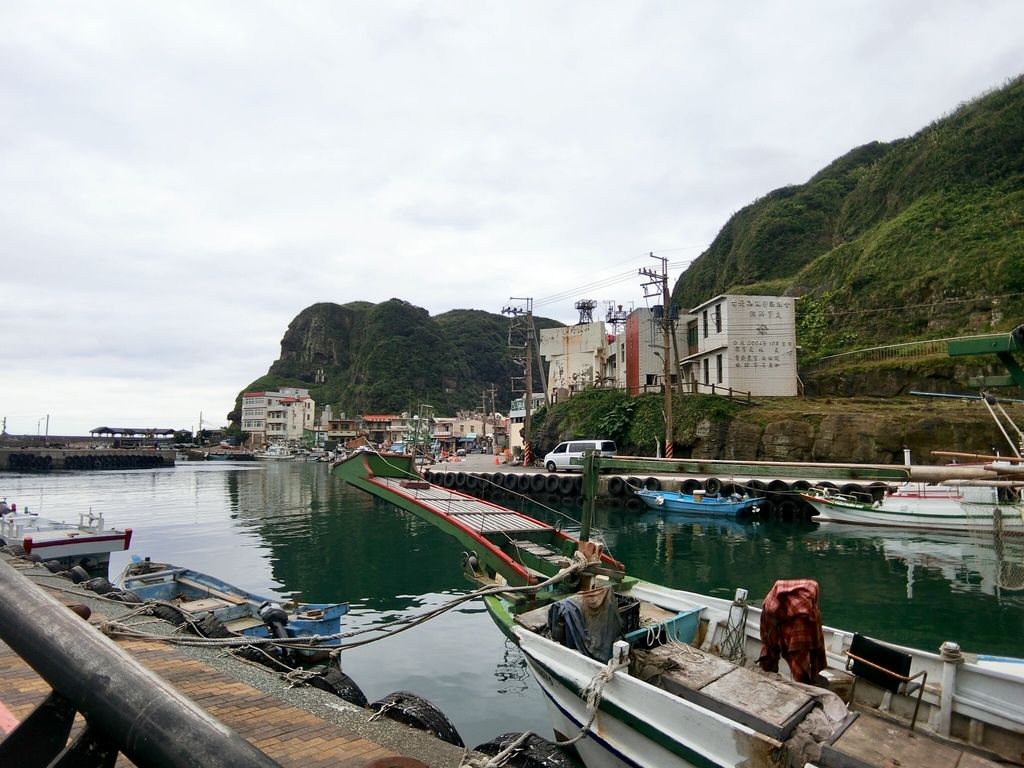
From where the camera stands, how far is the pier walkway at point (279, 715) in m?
5.32

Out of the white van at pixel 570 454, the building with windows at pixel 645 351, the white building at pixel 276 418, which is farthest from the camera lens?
the white building at pixel 276 418

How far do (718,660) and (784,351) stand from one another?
37.6 m

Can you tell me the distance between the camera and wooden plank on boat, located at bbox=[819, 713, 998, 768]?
4934mm

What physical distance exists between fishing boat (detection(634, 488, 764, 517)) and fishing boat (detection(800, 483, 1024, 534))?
2.74 m

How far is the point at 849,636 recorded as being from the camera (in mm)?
7203

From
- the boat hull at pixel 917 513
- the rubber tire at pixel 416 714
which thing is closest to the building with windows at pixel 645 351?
the boat hull at pixel 917 513

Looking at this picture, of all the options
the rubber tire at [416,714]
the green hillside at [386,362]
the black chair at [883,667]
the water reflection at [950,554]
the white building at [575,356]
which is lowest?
the water reflection at [950,554]

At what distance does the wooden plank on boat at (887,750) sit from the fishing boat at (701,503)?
23.5m


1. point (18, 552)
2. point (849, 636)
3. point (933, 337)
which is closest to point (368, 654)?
point (849, 636)

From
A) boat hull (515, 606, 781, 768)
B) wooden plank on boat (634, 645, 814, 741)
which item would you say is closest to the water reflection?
wooden plank on boat (634, 645, 814, 741)

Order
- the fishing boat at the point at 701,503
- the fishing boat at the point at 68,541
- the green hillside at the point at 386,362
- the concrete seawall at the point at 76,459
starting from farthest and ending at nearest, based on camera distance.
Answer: the green hillside at the point at 386,362, the concrete seawall at the point at 76,459, the fishing boat at the point at 701,503, the fishing boat at the point at 68,541

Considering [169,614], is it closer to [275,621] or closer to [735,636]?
[275,621]

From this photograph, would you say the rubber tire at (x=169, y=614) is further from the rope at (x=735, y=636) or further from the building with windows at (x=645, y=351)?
the building with windows at (x=645, y=351)

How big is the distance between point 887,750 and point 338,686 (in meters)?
5.87
